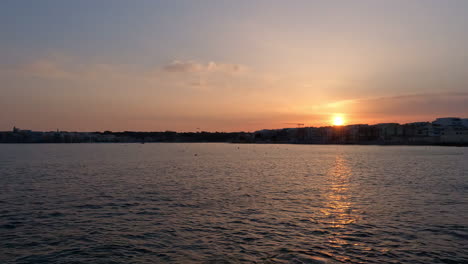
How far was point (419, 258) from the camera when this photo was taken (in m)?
13.9

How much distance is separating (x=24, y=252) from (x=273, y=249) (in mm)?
10991

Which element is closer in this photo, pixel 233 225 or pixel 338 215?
pixel 233 225

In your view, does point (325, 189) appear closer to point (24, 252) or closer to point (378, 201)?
point (378, 201)

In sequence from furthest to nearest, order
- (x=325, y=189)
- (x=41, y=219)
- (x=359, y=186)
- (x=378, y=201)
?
(x=359, y=186)
(x=325, y=189)
(x=378, y=201)
(x=41, y=219)

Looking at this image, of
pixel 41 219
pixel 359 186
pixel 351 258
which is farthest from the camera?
pixel 359 186

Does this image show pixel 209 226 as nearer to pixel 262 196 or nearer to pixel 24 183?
pixel 262 196

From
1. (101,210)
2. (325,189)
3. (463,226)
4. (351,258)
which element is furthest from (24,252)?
(325,189)

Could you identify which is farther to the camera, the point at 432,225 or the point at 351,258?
the point at 432,225

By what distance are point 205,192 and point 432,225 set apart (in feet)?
60.3

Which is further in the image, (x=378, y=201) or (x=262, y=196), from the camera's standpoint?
(x=262, y=196)

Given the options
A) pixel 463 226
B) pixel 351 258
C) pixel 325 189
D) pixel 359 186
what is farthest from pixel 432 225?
pixel 359 186

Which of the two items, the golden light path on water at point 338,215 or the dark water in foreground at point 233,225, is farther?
the golden light path on water at point 338,215

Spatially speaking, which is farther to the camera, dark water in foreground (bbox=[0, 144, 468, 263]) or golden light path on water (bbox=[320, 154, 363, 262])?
golden light path on water (bbox=[320, 154, 363, 262])

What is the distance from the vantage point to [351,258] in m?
13.9
